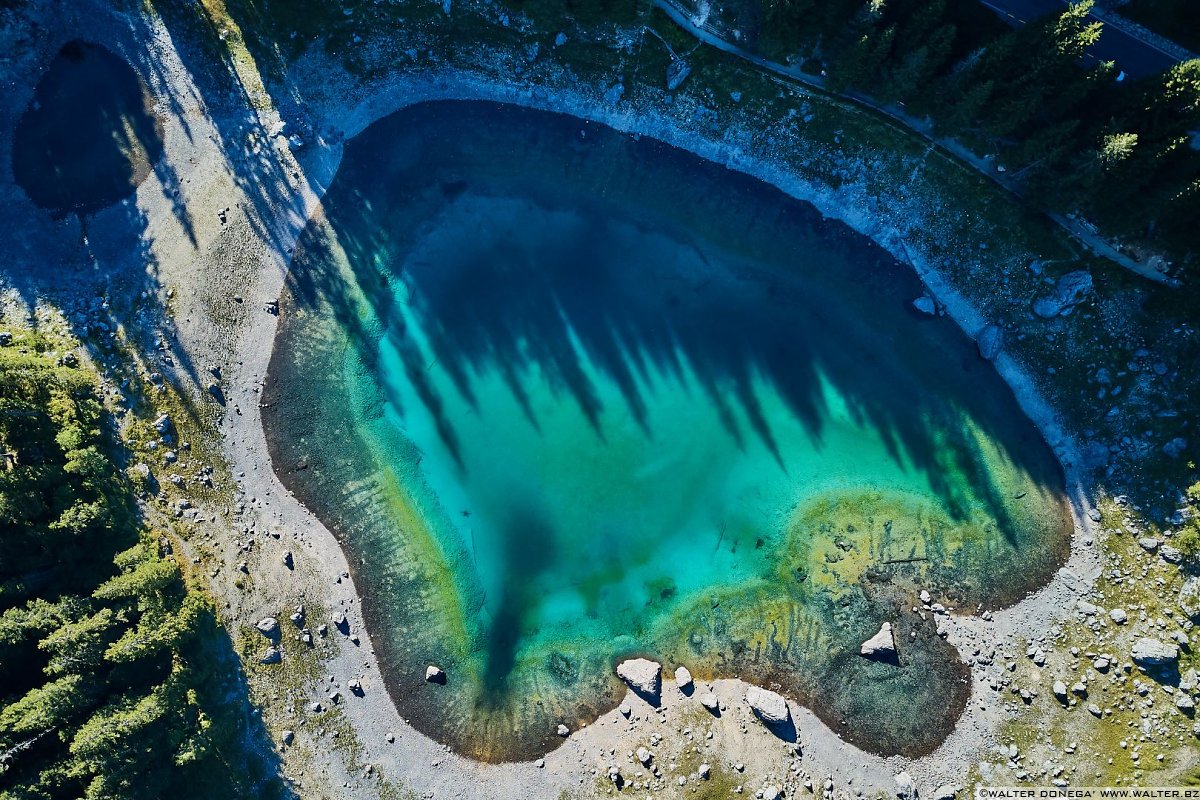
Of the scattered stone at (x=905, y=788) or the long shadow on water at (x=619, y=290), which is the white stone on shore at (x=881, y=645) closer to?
the scattered stone at (x=905, y=788)

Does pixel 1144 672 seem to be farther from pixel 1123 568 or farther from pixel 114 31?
pixel 114 31

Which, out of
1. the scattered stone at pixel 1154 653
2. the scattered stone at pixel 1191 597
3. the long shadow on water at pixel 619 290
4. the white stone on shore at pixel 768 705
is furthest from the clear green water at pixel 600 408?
the scattered stone at pixel 1154 653

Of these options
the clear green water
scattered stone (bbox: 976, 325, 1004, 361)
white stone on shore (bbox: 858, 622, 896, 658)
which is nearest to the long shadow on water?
the clear green water

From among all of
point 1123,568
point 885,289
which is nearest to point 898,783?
point 1123,568

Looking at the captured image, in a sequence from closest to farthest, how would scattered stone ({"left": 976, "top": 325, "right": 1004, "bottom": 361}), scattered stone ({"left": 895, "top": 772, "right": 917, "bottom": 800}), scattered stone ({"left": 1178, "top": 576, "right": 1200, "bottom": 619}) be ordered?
scattered stone ({"left": 1178, "top": 576, "right": 1200, "bottom": 619}) → scattered stone ({"left": 895, "top": 772, "right": 917, "bottom": 800}) → scattered stone ({"left": 976, "top": 325, "right": 1004, "bottom": 361})

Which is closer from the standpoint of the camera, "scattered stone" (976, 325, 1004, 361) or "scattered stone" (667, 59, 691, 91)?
"scattered stone" (667, 59, 691, 91)

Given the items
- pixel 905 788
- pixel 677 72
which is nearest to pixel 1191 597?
pixel 905 788

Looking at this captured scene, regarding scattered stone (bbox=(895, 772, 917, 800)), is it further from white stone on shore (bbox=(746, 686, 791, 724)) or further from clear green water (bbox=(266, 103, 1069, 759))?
clear green water (bbox=(266, 103, 1069, 759))
